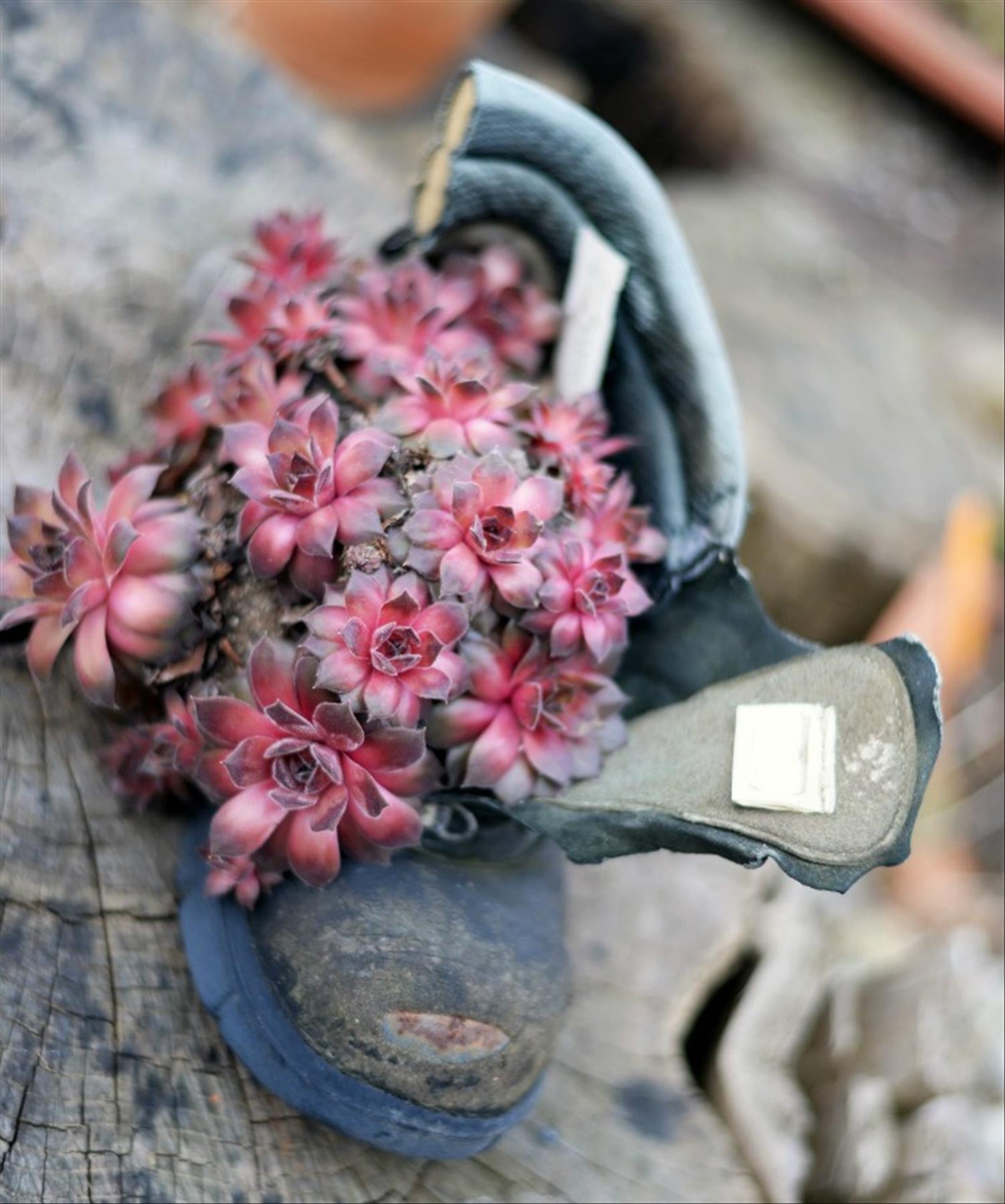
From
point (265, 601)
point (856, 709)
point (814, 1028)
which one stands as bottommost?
point (814, 1028)

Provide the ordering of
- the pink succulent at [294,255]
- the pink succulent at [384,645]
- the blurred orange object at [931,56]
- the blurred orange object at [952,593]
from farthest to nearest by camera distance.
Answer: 1. the blurred orange object at [931,56]
2. the blurred orange object at [952,593]
3. the pink succulent at [294,255]
4. the pink succulent at [384,645]

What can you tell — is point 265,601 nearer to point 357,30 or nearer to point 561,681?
point 561,681

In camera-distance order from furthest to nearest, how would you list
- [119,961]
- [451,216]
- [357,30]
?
[357,30]
[451,216]
[119,961]

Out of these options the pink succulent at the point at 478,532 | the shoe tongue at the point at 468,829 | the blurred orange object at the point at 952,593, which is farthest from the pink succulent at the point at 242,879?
the blurred orange object at the point at 952,593

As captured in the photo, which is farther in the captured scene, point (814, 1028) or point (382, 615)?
point (814, 1028)

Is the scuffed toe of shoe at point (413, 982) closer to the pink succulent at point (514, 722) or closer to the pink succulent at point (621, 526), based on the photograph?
the pink succulent at point (514, 722)

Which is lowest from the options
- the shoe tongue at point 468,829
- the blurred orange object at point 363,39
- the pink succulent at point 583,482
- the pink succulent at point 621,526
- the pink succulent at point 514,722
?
the blurred orange object at point 363,39

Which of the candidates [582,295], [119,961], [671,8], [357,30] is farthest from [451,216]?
[671,8]
